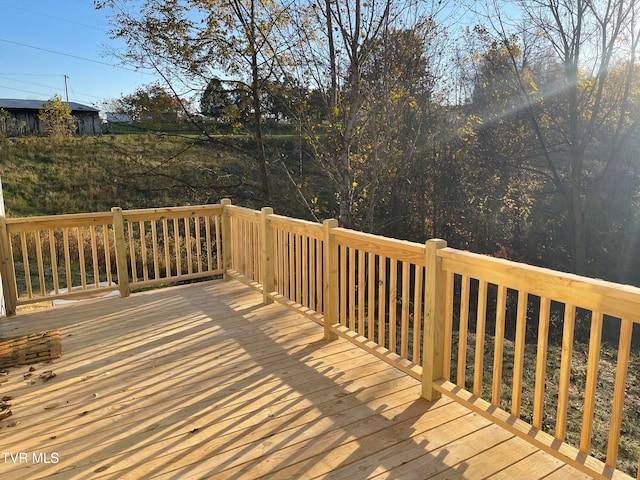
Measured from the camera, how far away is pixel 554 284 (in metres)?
1.89

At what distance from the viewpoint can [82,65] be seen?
13219 millimetres

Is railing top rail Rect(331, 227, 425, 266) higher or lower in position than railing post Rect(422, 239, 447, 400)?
higher

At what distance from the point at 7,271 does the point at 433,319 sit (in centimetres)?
403

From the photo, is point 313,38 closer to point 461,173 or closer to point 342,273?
point 342,273

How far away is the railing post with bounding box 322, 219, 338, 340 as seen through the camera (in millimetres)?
3371

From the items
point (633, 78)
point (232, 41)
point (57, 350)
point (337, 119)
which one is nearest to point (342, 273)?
point (57, 350)

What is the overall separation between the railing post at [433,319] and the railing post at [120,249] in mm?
3464

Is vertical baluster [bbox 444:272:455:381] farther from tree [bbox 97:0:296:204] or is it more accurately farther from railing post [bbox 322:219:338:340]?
tree [bbox 97:0:296:204]

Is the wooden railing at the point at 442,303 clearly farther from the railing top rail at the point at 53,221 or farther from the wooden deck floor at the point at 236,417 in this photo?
the wooden deck floor at the point at 236,417

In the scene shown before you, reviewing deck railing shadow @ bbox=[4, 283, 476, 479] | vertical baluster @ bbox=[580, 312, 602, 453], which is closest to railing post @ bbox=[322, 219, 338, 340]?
deck railing shadow @ bbox=[4, 283, 476, 479]

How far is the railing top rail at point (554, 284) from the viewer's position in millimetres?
1649

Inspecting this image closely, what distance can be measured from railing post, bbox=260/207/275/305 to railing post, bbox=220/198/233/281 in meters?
1.07

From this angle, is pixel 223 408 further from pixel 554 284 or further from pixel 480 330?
pixel 554 284

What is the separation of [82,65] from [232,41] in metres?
8.42
